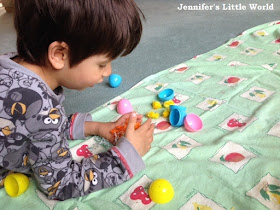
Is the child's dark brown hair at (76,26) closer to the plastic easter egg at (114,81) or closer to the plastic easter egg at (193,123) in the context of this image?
the plastic easter egg at (193,123)

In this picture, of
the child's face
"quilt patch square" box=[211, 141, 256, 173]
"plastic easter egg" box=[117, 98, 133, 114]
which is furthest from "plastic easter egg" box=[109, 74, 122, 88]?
"quilt patch square" box=[211, 141, 256, 173]

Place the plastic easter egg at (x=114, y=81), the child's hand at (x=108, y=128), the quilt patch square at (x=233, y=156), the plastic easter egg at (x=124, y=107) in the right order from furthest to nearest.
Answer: the plastic easter egg at (x=114, y=81)
the plastic easter egg at (x=124, y=107)
the child's hand at (x=108, y=128)
the quilt patch square at (x=233, y=156)

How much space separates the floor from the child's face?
0.35 meters

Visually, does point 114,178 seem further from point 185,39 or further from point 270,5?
point 270,5

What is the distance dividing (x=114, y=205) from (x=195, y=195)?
0.57 feet

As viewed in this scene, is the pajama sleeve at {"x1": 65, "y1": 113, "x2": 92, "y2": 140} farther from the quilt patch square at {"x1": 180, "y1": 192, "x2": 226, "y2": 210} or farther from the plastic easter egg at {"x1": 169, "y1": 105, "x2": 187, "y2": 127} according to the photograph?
the quilt patch square at {"x1": 180, "y1": 192, "x2": 226, "y2": 210}

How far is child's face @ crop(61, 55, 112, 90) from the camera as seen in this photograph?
596 millimetres

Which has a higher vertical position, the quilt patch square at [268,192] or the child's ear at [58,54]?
the child's ear at [58,54]

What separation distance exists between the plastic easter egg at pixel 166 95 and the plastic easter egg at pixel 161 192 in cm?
37

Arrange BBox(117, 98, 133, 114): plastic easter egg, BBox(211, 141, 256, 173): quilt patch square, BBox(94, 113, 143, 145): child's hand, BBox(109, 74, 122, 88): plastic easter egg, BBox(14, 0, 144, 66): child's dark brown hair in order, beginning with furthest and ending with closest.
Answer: BBox(109, 74, 122, 88): plastic easter egg
BBox(117, 98, 133, 114): plastic easter egg
BBox(94, 113, 143, 145): child's hand
BBox(211, 141, 256, 173): quilt patch square
BBox(14, 0, 144, 66): child's dark brown hair

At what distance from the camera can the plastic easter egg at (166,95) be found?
0.91 meters

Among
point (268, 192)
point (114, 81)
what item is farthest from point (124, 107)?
point (268, 192)

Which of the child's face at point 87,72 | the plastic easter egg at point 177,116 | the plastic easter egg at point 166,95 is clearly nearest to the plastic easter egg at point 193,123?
the plastic easter egg at point 177,116

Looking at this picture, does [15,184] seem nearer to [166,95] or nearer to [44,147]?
[44,147]
